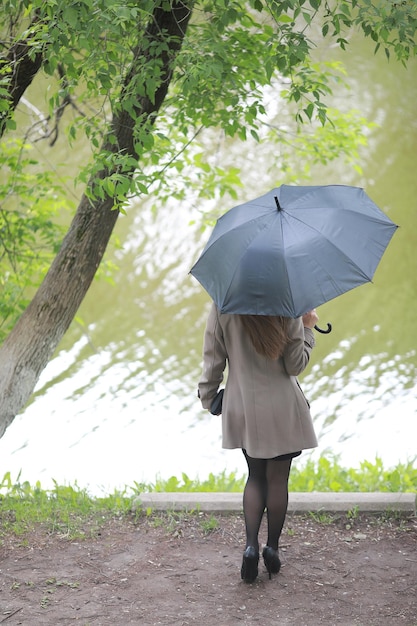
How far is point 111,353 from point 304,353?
5488 mm

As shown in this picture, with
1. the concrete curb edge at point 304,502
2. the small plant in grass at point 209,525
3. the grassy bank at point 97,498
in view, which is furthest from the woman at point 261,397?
the grassy bank at point 97,498

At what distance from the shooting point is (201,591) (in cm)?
292

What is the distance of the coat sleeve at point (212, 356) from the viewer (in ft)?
9.17

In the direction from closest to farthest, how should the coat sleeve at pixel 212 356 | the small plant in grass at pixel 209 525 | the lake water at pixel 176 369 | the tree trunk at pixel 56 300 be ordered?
the coat sleeve at pixel 212 356 → the small plant in grass at pixel 209 525 → the tree trunk at pixel 56 300 → the lake water at pixel 176 369

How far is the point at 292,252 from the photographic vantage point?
258 cm

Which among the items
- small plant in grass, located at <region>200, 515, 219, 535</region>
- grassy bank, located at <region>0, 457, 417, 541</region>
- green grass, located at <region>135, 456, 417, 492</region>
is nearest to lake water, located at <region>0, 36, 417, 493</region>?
green grass, located at <region>135, 456, 417, 492</region>

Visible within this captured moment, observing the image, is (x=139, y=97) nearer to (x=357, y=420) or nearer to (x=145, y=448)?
(x=145, y=448)

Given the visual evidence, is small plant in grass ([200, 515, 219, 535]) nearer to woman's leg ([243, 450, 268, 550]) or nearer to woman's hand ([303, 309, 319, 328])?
woman's leg ([243, 450, 268, 550])

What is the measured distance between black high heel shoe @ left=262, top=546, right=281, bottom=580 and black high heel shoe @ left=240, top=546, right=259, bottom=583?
54 mm

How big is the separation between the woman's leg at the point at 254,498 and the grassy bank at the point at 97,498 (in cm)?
92

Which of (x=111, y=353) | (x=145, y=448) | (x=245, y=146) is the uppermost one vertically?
(x=245, y=146)

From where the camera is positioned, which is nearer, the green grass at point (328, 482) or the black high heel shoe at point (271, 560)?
the black high heel shoe at point (271, 560)

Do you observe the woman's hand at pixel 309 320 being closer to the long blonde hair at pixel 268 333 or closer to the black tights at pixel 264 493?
the long blonde hair at pixel 268 333

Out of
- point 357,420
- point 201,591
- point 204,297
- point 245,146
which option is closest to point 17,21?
point 201,591
